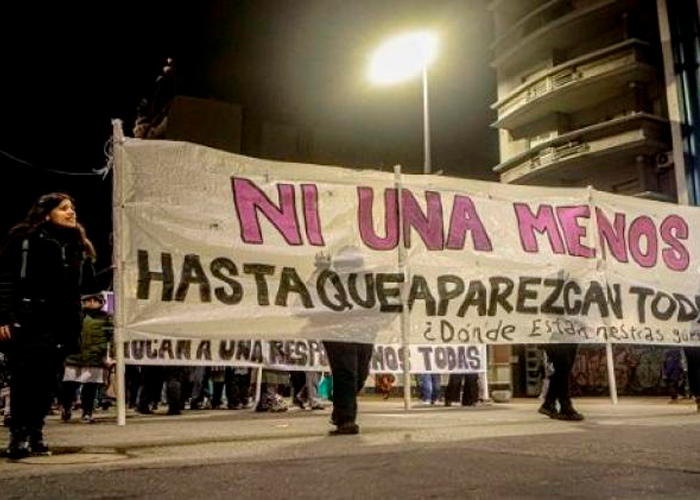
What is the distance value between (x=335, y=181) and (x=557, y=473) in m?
4.24

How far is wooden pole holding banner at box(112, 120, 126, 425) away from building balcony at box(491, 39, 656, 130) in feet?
→ 88.8

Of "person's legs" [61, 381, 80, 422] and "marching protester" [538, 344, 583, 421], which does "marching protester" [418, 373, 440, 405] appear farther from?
"marching protester" [538, 344, 583, 421]

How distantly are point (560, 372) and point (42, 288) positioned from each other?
4.93m

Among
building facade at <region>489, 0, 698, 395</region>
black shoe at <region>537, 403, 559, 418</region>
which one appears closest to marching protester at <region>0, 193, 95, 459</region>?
black shoe at <region>537, 403, 559, 418</region>

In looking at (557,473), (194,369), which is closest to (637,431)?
(557,473)

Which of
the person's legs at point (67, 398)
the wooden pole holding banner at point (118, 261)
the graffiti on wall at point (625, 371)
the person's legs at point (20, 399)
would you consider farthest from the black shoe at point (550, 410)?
the graffiti on wall at point (625, 371)

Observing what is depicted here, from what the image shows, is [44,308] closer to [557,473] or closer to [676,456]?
[557,473]

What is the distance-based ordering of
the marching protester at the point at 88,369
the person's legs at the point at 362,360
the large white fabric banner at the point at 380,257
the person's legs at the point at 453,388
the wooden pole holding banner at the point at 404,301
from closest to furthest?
the large white fabric banner at the point at 380,257
the person's legs at the point at 362,360
the wooden pole holding banner at the point at 404,301
the marching protester at the point at 88,369
the person's legs at the point at 453,388

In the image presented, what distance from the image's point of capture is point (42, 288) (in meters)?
4.89

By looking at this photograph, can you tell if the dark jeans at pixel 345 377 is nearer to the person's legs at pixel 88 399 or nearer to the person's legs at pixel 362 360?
the person's legs at pixel 362 360

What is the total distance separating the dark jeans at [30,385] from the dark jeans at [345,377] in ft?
7.28

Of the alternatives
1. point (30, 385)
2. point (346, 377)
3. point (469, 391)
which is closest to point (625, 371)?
point (469, 391)

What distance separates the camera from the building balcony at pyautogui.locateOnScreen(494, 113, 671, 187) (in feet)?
95.2

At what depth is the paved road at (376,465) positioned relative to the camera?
3.24 metres
